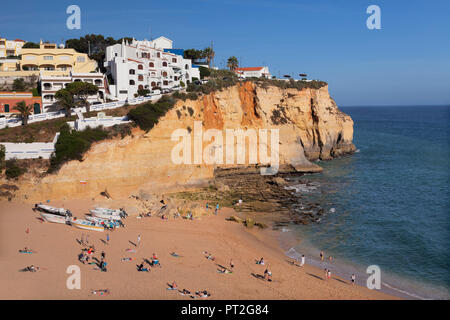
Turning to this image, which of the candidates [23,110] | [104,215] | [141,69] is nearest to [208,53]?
[141,69]

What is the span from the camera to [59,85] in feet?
156

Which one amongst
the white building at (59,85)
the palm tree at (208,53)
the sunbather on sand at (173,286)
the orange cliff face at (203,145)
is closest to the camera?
the sunbather on sand at (173,286)

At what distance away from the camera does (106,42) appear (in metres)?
68.1

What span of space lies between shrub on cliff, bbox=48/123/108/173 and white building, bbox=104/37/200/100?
56.1 ft

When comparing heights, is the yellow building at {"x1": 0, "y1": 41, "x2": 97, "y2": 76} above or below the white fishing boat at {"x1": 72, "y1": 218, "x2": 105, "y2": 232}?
above

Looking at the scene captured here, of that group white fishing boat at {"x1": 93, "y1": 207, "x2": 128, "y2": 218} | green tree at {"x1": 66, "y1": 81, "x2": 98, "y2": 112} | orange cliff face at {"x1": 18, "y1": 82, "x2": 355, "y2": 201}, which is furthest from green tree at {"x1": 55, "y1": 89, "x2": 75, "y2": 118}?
white fishing boat at {"x1": 93, "y1": 207, "x2": 128, "y2": 218}

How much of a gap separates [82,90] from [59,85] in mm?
5950

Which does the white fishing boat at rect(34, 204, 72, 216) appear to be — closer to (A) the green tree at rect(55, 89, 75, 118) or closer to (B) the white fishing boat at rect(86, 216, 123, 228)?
(B) the white fishing boat at rect(86, 216, 123, 228)

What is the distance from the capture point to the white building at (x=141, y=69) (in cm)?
5100

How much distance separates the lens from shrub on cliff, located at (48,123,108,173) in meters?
33.1

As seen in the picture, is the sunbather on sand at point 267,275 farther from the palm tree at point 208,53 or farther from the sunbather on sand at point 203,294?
the palm tree at point 208,53

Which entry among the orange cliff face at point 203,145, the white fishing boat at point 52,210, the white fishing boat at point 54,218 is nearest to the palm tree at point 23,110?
the orange cliff face at point 203,145

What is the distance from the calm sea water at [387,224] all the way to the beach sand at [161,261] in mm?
2665

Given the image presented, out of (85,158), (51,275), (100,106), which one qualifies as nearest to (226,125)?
(100,106)
